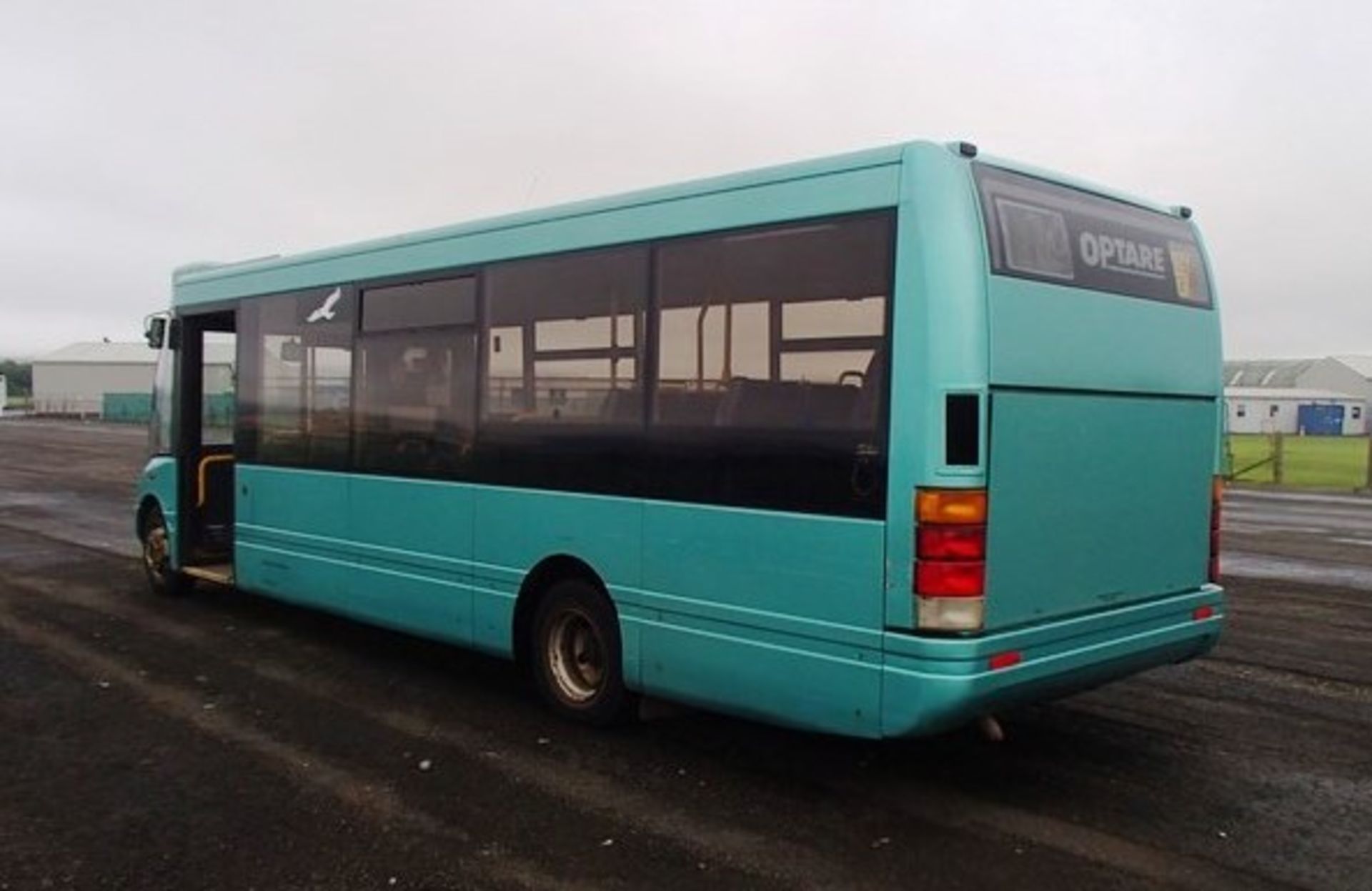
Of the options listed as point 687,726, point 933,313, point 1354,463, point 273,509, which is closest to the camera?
point 933,313

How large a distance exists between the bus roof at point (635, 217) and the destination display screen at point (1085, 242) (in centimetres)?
8

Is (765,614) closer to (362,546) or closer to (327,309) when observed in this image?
(362,546)

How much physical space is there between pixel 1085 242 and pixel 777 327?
1433 mm

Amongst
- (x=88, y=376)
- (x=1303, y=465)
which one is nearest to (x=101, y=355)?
(x=88, y=376)

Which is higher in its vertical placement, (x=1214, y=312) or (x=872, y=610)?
(x=1214, y=312)

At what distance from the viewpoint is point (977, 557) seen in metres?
4.98

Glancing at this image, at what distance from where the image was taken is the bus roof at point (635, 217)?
530 centimetres

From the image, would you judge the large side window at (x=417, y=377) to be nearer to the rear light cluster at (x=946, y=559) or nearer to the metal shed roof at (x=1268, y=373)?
the rear light cluster at (x=946, y=559)

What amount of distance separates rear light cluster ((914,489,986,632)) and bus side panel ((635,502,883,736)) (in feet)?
0.63

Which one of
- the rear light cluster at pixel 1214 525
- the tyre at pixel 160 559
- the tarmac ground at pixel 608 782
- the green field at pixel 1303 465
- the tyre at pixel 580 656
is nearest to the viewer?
the tarmac ground at pixel 608 782

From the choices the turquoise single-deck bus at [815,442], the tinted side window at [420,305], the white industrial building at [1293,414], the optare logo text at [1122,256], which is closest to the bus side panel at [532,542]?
the turquoise single-deck bus at [815,442]

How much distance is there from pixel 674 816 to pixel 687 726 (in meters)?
1.48

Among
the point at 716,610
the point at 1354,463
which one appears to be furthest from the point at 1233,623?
the point at 1354,463

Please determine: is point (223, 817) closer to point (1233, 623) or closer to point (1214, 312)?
point (1214, 312)
